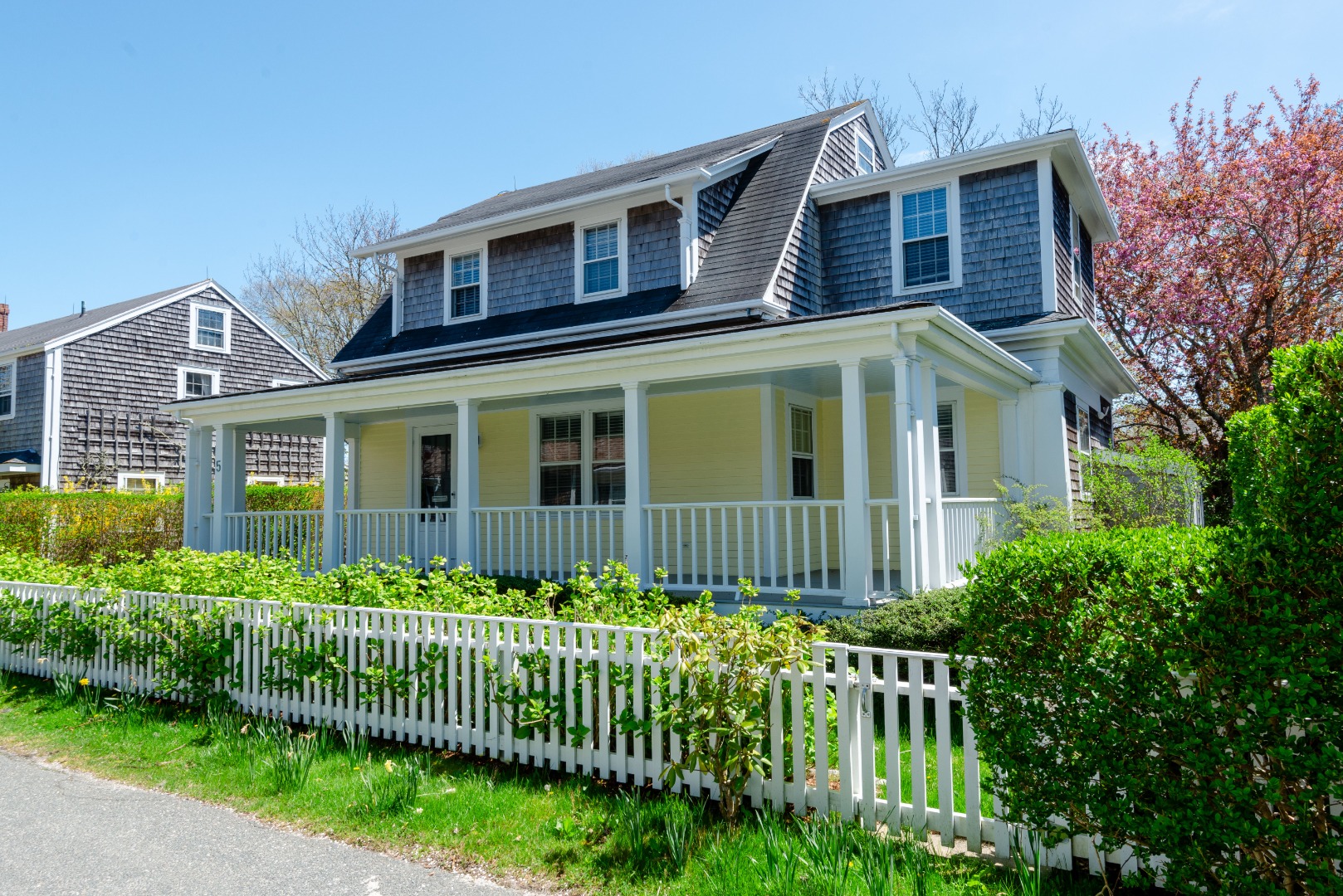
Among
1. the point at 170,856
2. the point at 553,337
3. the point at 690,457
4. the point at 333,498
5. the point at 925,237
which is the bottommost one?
Result: the point at 170,856

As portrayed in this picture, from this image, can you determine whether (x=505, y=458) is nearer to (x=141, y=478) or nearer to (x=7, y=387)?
(x=141, y=478)

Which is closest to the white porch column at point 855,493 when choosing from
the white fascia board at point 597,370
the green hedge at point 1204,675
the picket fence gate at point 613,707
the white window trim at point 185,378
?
the white fascia board at point 597,370

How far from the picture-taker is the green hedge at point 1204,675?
282 centimetres

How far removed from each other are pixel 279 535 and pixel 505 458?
3517 millimetres

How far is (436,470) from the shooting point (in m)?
14.7

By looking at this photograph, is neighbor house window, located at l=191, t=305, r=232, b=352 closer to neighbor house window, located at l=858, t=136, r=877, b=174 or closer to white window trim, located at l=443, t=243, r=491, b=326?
white window trim, located at l=443, t=243, r=491, b=326

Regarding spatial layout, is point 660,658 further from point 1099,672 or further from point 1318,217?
point 1318,217

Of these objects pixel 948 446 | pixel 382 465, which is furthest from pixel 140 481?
pixel 948 446

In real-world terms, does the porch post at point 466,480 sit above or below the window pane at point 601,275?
below

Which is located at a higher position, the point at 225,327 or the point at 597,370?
the point at 225,327

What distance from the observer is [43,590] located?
8.23 metres

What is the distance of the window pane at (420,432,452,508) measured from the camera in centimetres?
1459

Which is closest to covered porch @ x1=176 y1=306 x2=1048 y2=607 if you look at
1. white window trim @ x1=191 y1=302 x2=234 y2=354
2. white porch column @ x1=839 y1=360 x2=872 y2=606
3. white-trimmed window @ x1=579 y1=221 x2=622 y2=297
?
white porch column @ x1=839 y1=360 x2=872 y2=606

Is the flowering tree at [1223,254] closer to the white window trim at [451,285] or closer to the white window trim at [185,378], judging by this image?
the white window trim at [451,285]
